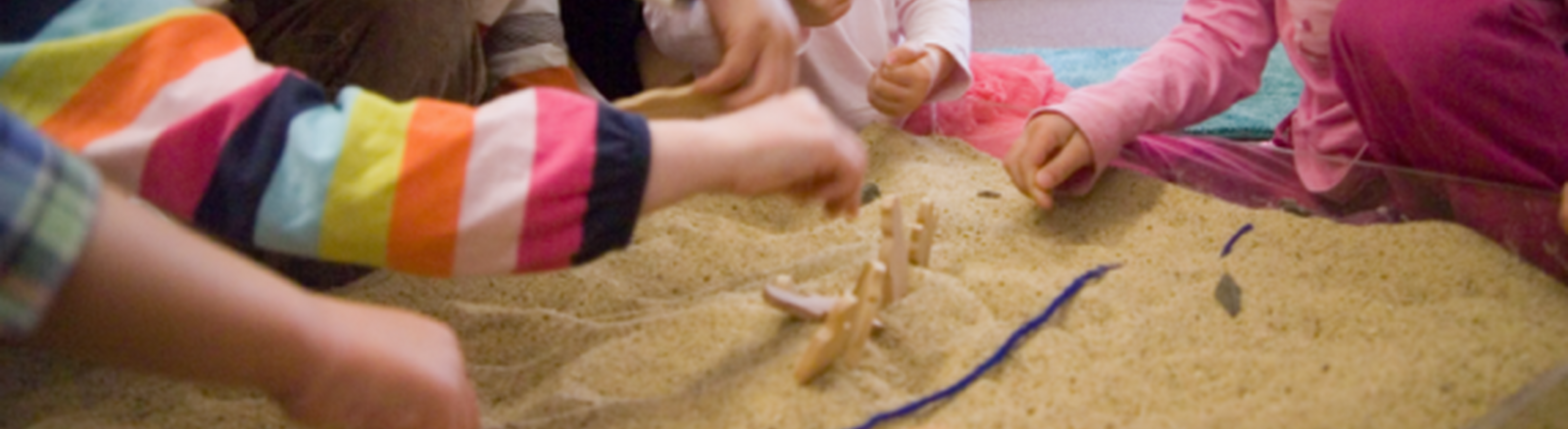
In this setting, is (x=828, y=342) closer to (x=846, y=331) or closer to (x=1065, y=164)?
(x=846, y=331)

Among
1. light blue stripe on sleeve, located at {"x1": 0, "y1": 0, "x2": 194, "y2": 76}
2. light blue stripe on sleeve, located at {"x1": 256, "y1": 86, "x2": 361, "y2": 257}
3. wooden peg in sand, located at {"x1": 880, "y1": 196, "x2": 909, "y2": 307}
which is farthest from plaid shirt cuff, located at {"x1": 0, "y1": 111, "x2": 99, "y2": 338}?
wooden peg in sand, located at {"x1": 880, "y1": 196, "x2": 909, "y2": 307}

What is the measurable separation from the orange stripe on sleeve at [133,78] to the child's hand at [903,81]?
774 mm

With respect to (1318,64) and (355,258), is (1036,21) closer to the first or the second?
(1318,64)

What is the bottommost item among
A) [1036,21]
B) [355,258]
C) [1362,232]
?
[1036,21]

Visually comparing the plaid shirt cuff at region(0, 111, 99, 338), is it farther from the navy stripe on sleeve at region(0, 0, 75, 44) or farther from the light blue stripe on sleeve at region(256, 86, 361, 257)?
the navy stripe on sleeve at region(0, 0, 75, 44)

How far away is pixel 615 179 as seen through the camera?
52 cm

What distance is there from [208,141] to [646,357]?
320 mm

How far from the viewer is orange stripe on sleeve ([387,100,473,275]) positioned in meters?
0.51

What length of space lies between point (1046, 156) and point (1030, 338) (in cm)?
33

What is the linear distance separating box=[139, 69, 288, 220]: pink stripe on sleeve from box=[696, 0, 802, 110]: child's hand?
400 millimetres

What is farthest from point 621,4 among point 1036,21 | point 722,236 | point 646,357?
point 1036,21

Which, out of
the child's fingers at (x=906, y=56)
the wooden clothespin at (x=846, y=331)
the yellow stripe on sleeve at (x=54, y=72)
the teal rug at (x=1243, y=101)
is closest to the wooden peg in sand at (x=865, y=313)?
the wooden clothespin at (x=846, y=331)

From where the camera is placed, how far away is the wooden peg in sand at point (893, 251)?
0.70 m

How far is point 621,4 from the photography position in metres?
1.30
